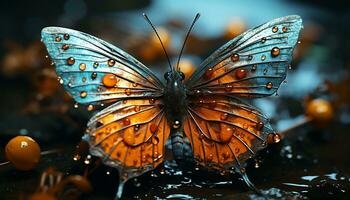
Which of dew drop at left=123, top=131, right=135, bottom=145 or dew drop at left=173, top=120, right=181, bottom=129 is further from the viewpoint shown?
dew drop at left=173, top=120, right=181, bottom=129

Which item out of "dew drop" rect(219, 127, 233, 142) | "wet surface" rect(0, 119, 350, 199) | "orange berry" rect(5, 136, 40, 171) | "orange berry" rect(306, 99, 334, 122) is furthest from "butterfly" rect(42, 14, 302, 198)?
"orange berry" rect(306, 99, 334, 122)

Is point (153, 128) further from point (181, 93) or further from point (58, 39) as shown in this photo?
point (58, 39)

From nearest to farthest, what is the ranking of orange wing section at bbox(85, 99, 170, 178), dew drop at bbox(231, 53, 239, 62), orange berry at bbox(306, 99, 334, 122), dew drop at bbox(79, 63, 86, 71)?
orange wing section at bbox(85, 99, 170, 178)
dew drop at bbox(79, 63, 86, 71)
dew drop at bbox(231, 53, 239, 62)
orange berry at bbox(306, 99, 334, 122)

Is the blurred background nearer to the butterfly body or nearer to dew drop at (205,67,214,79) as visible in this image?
the butterfly body

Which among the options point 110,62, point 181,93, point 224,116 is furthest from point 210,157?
point 110,62

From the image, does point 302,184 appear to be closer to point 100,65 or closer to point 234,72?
point 234,72

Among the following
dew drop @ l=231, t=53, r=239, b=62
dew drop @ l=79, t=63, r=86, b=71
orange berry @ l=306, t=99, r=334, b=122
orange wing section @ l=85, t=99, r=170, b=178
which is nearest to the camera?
orange wing section @ l=85, t=99, r=170, b=178

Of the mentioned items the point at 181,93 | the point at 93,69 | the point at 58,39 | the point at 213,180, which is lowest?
the point at 213,180

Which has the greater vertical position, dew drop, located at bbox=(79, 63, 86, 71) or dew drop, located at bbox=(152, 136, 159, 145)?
dew drop, located at bbox=(79, 63, 86, 71)

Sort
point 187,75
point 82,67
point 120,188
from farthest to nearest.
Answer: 1. point 187,75
2. point 82,67
3. point 120,188
